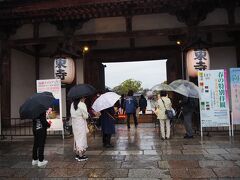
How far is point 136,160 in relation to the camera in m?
7.95

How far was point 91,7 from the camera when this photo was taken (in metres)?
11.8

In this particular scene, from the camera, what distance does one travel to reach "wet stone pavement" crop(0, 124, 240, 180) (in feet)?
22.0

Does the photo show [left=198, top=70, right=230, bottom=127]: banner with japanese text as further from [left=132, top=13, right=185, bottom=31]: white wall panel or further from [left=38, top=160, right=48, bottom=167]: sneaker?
[left=38, top=160, right=48, bottom=167]: sneaker

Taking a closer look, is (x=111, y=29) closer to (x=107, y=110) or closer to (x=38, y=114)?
(x=107, y=110)

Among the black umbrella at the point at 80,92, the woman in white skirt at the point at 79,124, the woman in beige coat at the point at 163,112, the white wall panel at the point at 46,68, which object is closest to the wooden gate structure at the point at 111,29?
the white wall panel at the point at 46,68

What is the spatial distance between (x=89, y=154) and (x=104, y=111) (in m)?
1.53

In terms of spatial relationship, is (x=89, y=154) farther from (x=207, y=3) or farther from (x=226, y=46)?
(x=226, y=46)

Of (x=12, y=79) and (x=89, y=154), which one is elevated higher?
(x=12, y=79)

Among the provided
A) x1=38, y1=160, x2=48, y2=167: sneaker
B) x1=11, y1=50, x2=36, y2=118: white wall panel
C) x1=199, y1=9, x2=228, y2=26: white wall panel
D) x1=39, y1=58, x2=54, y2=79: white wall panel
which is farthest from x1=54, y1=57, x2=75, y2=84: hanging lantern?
x1=199, y1=9, x2=228, y2=26: white wall panel

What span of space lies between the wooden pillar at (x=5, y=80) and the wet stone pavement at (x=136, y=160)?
9.81ft

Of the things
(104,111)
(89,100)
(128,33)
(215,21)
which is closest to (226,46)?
(215,21)

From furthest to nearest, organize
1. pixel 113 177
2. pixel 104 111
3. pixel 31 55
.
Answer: pixel 31 55 < pixel 104 111 < pixel 113 177

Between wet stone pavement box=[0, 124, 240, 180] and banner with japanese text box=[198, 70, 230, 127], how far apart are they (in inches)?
25.5

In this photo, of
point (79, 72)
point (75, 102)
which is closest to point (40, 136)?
point (75, 102)
